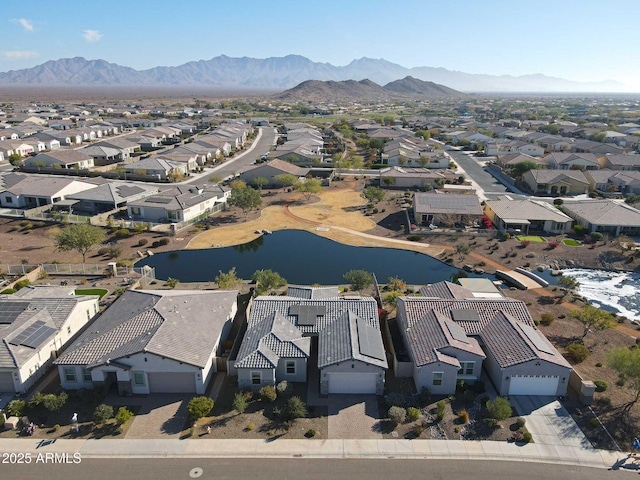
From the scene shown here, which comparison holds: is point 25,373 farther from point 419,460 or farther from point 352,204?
point 352,204

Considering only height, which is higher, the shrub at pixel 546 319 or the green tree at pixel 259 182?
the green tree at pixel 259 182

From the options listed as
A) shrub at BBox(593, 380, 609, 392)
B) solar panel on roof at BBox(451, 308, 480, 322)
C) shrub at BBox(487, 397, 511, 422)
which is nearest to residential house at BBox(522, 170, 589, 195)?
solar panel on roof at BBox(451, 308, 480, 322)

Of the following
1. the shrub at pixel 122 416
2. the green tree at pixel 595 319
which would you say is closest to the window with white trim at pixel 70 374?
the shrub at pixel 122 416

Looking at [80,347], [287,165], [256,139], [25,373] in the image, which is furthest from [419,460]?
[256,139]

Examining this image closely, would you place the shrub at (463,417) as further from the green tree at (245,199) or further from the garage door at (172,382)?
the green tree at (245,199)

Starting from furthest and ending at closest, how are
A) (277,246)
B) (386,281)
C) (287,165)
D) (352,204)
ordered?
(287,165) → (352,204) → (277,246) → (386,281)

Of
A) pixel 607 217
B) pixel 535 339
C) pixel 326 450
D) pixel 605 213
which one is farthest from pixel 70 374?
pixel 605 213
